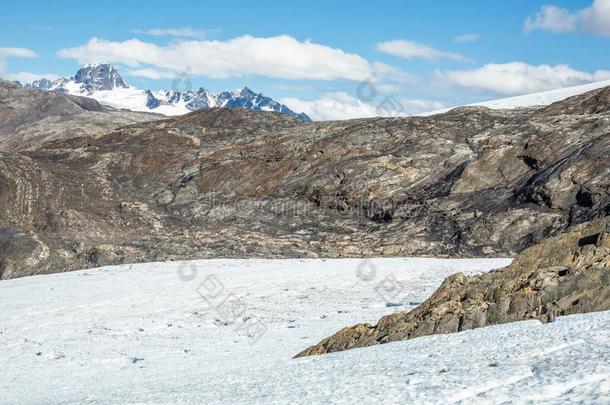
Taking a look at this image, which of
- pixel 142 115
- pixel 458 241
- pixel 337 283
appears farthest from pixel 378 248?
pixel 142 115

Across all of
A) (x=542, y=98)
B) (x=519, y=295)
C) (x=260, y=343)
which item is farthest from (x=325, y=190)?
(x=542, y=98)

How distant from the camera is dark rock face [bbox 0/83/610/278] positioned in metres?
30.4

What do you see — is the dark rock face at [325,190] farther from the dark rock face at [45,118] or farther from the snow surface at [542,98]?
the dark rock face at [45,118]

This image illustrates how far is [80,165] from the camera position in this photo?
42.8 meters

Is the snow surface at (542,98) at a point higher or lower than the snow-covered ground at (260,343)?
higher

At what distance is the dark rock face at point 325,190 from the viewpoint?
99.8ft

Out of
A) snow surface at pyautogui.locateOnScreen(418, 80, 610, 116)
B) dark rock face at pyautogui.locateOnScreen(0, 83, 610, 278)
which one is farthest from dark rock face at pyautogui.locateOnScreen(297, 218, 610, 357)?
snow surface at pyautogui.locateOnScreen(418, 80, 610, 116)

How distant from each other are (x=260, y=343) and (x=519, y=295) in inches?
286

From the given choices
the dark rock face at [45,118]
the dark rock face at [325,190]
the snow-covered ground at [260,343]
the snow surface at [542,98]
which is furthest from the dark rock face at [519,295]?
the dark rock face at [45,118]

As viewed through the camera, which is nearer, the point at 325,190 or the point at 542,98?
the point at 325,190

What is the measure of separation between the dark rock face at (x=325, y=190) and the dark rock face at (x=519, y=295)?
15.0 meters

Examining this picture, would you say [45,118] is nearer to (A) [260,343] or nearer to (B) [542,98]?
(B) [542,98]

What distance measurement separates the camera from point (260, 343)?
16797 millimetres

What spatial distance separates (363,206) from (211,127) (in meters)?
19.9
